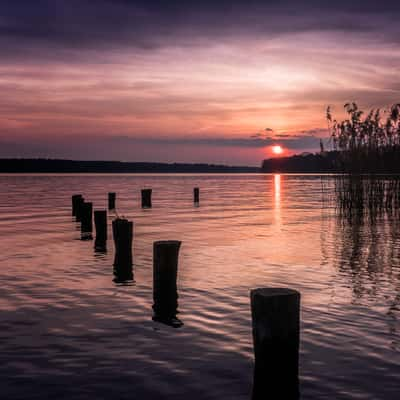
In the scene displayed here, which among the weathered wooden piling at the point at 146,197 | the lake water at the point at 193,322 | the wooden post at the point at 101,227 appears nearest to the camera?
the lake water at the point at 193,322

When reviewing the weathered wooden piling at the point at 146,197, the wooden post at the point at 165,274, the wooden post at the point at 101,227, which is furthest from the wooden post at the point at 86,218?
the weathered wooden piling at the point at 146,197

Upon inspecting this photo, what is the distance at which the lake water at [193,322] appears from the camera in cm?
707

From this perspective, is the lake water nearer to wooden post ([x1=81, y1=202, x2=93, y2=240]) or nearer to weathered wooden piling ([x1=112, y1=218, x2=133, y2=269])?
weathered wooden piling ([x1=112, y1=218, x2=133, y2=269])

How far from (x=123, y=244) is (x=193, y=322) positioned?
5.67 meters

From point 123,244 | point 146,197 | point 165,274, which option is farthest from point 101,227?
point 146,197

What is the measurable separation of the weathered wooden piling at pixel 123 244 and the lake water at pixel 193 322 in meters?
0.39

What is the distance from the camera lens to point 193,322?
9805mm

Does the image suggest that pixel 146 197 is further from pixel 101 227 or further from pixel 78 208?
pixel 101 227

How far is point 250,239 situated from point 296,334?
49.1 ft

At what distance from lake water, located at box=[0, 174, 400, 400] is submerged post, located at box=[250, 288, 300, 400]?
0.20 metres

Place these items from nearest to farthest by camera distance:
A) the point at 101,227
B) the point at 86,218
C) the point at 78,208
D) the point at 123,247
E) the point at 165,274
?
the point at 165,274 → the point at 123,247 → the point at 101,227 → the point at 86,218 → the point at 78,208

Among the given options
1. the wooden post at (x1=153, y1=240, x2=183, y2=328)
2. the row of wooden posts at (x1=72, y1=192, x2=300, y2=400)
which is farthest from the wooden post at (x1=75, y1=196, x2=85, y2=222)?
the row of wooden posts at (x1=72, y1=192, x2=300, y2=400)

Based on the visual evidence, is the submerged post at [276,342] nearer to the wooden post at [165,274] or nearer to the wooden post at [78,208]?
the wooden post at [165,274]

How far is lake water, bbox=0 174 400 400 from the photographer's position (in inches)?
278
